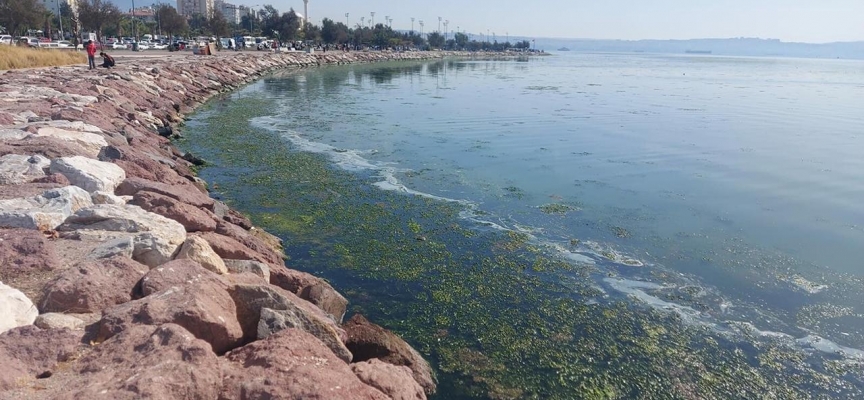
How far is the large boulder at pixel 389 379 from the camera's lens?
4.41 m

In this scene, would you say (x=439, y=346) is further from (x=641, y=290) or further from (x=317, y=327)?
(x=641, y=290)

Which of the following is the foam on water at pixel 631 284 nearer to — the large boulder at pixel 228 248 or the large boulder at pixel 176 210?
the large boulder at pixel 228 248

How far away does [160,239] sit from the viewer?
606 cm

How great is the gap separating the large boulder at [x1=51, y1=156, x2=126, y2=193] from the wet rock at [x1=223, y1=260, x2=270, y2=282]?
8.39ft

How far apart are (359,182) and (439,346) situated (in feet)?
22.5

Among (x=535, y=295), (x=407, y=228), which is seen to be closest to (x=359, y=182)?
(x=407, y=228)

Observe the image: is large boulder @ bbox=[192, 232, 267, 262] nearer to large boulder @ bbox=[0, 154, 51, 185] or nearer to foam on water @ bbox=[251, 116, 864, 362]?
large boulder @ bbox=[0, 154, 51, 185]

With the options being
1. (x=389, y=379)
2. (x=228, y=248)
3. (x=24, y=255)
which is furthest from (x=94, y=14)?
(x=389, y=379)

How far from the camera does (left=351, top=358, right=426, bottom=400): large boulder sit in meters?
4.41

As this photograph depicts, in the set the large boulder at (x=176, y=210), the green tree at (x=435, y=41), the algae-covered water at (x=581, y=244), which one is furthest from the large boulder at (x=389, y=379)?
the green tree at (x=435, y=41)

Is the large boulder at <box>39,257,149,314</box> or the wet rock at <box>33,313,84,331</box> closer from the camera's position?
the wet rock at <box>33,313,84,331</box>

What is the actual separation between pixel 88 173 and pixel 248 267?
3088mm

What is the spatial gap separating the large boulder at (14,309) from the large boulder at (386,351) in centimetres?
249

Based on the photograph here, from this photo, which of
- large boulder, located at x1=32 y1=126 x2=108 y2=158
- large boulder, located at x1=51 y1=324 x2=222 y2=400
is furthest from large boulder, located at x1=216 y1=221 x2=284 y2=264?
large boulder, located at x1=32 y1=126 x2=108 y2=158
